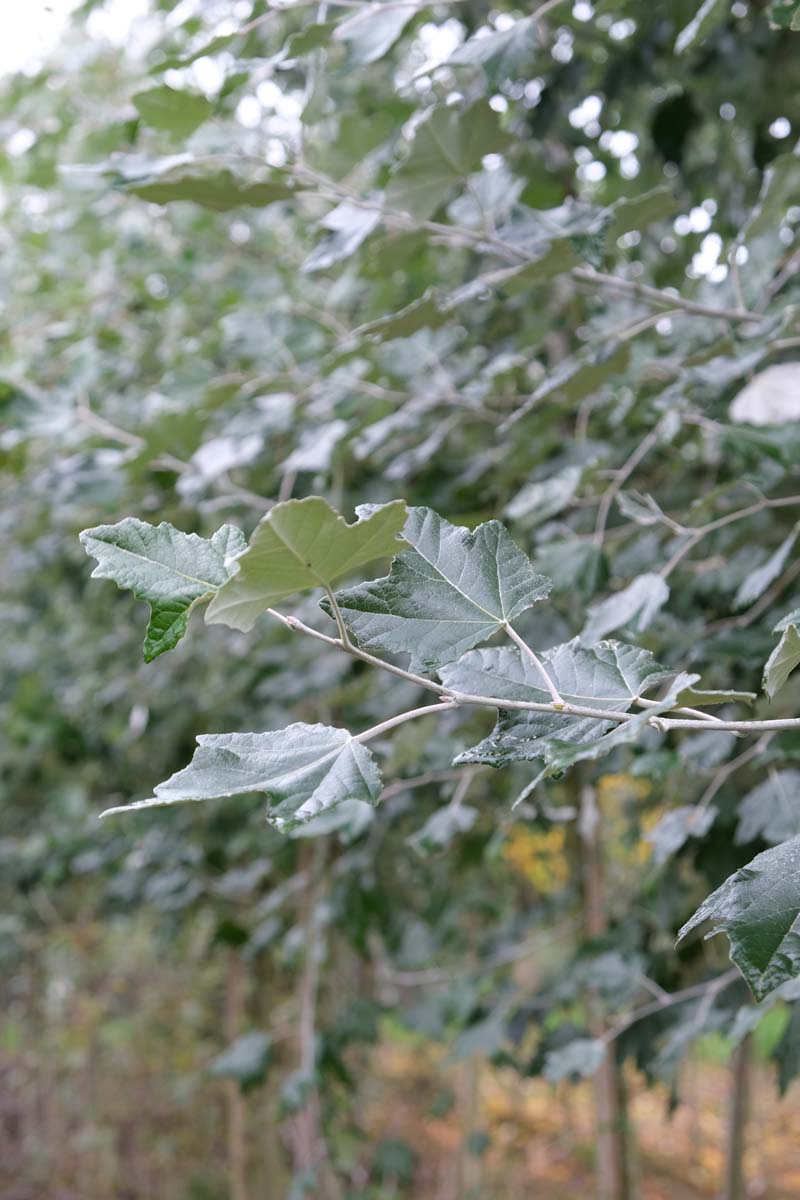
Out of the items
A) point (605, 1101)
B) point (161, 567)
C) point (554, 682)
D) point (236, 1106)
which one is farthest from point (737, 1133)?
point (161, 567)

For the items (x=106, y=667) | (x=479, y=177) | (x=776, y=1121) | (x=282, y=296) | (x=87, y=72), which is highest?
(x=479, y=177)

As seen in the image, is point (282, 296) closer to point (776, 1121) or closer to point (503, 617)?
point (503, 617)

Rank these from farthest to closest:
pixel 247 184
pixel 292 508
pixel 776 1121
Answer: pixel 776 1121
pixel 247 184
pixel 292 508

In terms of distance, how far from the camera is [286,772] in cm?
44

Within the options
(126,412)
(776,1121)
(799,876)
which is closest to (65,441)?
(126,412)

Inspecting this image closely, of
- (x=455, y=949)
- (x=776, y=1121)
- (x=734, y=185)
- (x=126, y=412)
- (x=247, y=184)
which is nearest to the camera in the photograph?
(x=247, y=184)

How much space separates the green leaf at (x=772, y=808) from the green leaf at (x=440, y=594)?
0.45 metres

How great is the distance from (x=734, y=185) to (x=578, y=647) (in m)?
Result: 1.14

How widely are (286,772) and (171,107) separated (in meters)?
0.65

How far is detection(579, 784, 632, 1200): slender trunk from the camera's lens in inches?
60.3

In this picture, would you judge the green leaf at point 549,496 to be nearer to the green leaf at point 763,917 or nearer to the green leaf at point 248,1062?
the green leaf at point 763,917

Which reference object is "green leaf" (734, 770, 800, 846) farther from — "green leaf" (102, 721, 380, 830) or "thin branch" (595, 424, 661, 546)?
"green leaf" (102, 721, 380, 830)

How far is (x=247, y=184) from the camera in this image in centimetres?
86

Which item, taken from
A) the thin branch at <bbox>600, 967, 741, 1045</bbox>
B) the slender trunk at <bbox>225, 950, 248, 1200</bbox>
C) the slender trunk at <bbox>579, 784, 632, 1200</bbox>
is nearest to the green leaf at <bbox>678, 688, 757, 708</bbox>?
the thin branch at <bbox>600, 967, 741, 1045</bbox>
